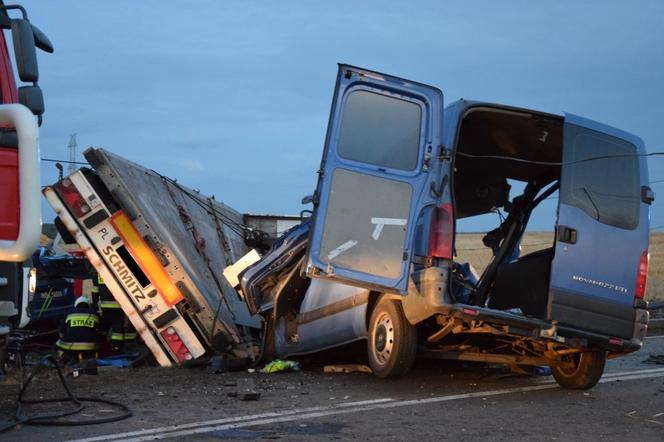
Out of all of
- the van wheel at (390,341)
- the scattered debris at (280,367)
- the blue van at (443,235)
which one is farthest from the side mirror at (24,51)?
the scattered debris at (280,367)

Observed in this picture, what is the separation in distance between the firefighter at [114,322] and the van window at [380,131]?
4160mm

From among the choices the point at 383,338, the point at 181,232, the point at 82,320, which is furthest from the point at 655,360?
the point at 82,320

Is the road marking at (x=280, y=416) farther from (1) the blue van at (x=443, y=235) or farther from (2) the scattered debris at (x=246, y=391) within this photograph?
(2) the scattered debris at (x=246, y=391)

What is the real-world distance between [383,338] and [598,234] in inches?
76.8

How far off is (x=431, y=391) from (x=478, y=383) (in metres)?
0.75

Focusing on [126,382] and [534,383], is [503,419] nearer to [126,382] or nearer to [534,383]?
[534,383]

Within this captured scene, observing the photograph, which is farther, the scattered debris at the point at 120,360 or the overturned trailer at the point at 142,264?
the scattered debris at the point at 120,360

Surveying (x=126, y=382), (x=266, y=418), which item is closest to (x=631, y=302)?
(x=266, y=418)

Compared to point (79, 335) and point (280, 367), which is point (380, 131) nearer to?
point (280, 367)

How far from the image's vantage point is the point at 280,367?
900cm

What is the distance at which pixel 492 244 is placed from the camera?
30.5 ft

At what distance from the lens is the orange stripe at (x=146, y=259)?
911 centimetres

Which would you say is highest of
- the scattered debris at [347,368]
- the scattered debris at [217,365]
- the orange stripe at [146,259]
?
the orange stripe at [146,259]

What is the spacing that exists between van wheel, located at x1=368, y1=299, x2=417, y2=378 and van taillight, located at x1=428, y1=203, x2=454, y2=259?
74cm
